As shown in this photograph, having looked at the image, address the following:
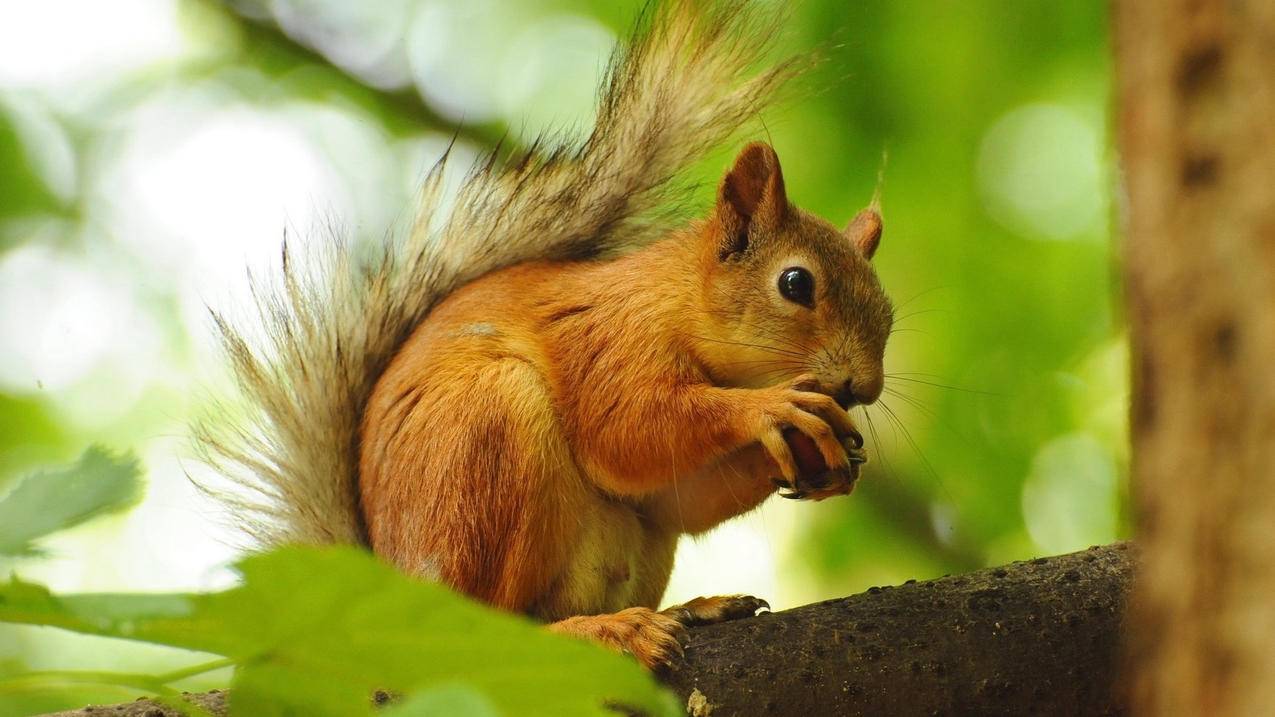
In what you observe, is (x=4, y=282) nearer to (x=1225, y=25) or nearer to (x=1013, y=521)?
(x=1013, y=521)

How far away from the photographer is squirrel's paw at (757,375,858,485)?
7.55ft

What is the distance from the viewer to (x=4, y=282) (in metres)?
4.72

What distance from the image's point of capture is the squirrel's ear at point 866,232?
116 inches

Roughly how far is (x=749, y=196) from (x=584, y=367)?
0.57m

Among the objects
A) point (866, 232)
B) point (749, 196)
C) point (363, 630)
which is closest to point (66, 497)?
point (363, 630)

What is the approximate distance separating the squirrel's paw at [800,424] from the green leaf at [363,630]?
161 centimetres

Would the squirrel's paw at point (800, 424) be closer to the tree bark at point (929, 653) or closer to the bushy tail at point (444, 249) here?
the tree bark at point (929, 653)

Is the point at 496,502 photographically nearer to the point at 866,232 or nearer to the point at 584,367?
the point at 584,367

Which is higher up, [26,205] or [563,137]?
[26,205]

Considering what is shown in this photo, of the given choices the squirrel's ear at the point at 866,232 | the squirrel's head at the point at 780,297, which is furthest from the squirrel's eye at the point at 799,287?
the squirrel's ear at the point at 866,232

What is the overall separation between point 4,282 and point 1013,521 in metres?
3.83

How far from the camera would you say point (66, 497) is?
0.86m

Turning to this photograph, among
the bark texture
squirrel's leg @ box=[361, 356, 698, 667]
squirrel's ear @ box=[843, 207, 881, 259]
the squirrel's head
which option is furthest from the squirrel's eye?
the bark texture

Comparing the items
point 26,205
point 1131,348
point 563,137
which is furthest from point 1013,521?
point 26,205
